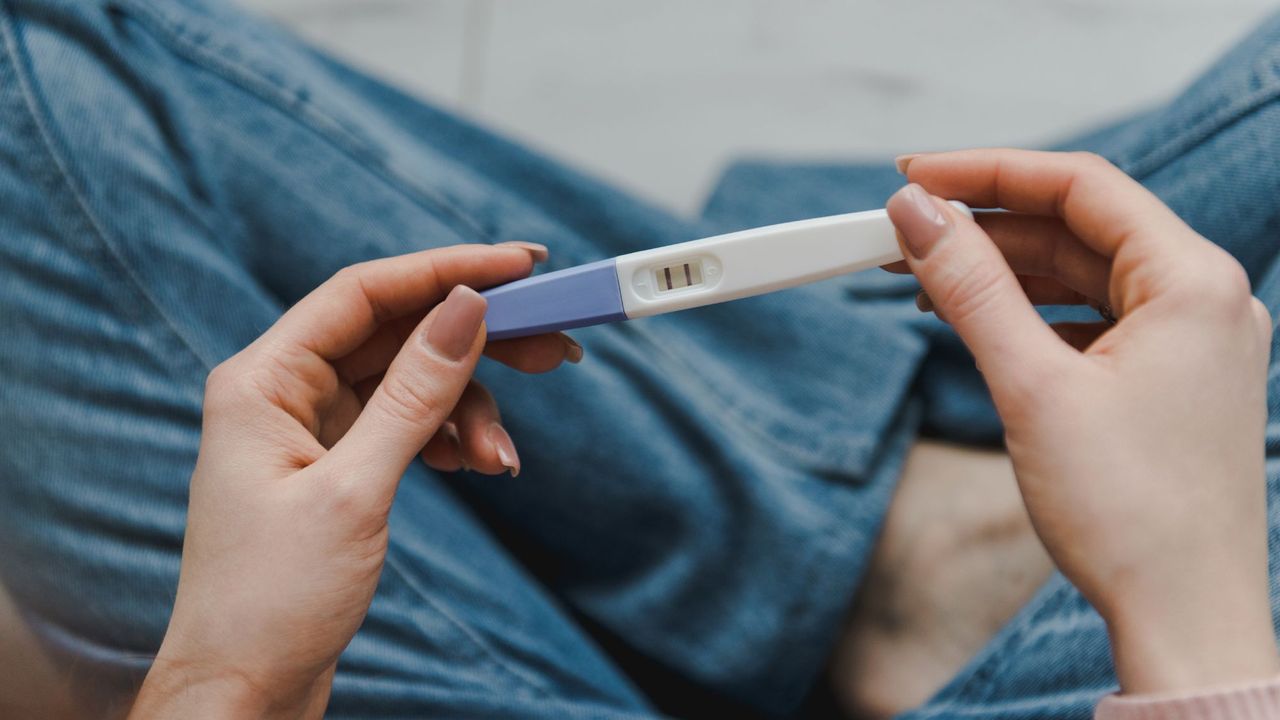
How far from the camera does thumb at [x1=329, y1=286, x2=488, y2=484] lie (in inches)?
15.1

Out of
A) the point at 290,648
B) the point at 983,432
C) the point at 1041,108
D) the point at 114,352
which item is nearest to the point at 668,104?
the point at 1041,108

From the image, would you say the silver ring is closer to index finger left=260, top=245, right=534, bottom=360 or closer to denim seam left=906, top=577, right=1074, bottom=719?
denim seam left=906, top=577, right=1074, bottom=719

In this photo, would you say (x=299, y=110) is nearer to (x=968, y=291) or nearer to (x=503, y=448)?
(x=503, y=448)

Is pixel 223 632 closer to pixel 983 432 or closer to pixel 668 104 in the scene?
pixel 983 432

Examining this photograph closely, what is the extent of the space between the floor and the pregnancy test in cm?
58

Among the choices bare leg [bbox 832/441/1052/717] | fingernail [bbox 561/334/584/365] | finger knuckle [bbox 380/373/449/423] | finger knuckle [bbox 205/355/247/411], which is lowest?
bare leg [bbox 832/441/1052/717]

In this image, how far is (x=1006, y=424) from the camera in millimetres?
344

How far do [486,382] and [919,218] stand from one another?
307 mm

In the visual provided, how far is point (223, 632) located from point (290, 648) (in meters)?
0.03

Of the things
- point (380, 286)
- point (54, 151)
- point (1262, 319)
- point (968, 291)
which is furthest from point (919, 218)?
point (54, 151)

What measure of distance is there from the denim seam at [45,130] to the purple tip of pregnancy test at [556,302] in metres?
0.23

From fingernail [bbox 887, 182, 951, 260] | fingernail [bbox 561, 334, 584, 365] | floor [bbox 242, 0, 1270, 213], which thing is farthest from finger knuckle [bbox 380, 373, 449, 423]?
floor [bbox 242, 0, 1270, 213]

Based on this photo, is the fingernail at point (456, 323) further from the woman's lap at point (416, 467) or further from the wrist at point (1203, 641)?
the wrist at point (1203, 641)

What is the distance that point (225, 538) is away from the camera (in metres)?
0.38
